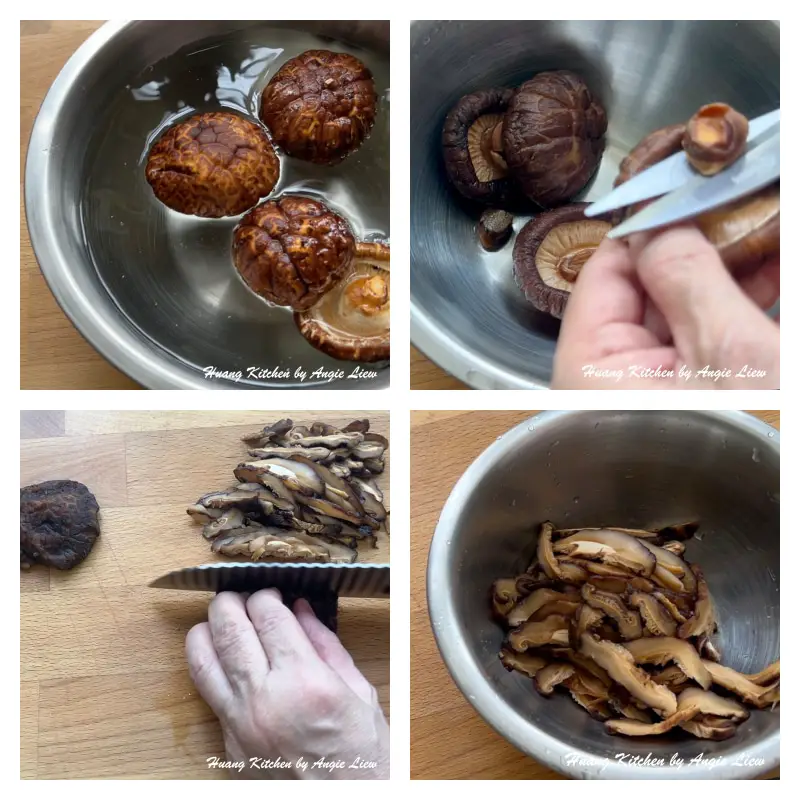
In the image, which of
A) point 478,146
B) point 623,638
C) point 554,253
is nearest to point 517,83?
point 478,146

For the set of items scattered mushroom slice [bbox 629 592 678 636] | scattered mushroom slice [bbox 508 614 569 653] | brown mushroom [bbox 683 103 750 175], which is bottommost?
scattered mushroom slice [bbox 508 614 569 653]

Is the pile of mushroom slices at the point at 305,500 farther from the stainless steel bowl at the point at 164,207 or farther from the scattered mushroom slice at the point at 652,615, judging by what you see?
the scattered mushroom slice at the point at 652,615

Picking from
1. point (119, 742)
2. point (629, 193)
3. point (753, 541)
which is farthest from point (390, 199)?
point (119, 742)

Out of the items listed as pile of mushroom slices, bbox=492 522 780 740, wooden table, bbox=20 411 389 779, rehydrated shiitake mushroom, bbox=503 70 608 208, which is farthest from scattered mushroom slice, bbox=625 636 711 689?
rehydrated shiitake mushroom, bbox=503 70 608 208

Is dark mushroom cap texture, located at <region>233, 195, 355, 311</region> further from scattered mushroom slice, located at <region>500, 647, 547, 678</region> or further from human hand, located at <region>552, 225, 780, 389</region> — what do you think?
scattered mushroom slice, located at <region>500, 647, 547, 678</region>

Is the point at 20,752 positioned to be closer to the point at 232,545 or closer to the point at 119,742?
the point at 119,742
